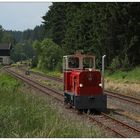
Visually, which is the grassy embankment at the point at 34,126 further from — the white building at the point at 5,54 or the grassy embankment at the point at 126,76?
the white building at the point at 5,54

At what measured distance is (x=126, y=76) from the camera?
45.2 m

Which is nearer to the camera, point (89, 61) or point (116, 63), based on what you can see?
point (89, 61)

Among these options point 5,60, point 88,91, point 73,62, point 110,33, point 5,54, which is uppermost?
point 110,33

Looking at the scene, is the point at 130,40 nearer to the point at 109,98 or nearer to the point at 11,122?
the point at 109,98

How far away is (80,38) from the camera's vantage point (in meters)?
63.1

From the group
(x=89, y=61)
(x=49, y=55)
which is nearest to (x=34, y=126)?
(x=89, y=61)

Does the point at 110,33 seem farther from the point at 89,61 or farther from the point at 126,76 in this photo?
the point at 89,61

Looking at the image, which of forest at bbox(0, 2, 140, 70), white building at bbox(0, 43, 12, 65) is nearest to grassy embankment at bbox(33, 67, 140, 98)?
forest at bbox(0, 2, 140, 70)

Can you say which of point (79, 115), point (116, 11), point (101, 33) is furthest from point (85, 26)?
point (79, 115)

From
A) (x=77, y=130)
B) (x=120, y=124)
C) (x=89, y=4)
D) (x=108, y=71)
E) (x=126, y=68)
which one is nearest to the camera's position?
(x=77, y=130)

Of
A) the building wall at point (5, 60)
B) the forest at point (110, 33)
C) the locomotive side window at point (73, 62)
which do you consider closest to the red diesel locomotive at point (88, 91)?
the locomotive side window at point (73, 62)

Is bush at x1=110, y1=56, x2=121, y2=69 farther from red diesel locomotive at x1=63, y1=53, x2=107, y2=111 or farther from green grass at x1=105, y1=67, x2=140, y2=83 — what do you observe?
red diesel locomotive at x1=63, y1=53, x2=107, y2=111

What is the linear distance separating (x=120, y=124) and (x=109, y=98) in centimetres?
1168

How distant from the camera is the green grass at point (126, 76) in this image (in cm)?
4213
